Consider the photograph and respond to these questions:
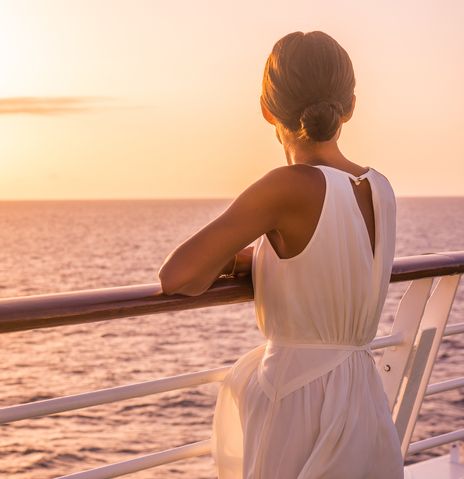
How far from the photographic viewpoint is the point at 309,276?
171 cm

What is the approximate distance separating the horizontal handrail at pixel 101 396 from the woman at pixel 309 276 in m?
0.15

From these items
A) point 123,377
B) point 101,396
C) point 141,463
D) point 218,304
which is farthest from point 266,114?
point 123,377

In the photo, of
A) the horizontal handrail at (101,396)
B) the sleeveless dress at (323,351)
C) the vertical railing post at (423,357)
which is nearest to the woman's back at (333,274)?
the sleeveless dress at (323,351)

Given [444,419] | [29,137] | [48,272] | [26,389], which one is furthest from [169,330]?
[29,137]

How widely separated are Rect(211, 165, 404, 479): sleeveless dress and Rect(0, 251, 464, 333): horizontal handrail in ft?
0.30

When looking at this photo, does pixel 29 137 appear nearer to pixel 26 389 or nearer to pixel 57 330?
pixel 57 330

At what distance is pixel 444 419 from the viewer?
16.5 m

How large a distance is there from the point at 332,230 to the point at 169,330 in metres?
28.0

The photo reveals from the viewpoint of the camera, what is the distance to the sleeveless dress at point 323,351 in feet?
5.62

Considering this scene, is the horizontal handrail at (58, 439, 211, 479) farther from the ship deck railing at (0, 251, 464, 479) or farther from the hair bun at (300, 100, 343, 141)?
the hair bun at (300, 100, 343, 141)

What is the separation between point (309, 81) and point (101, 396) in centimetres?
72

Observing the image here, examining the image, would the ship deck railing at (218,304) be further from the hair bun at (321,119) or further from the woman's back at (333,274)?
the hair bun at (321,119)

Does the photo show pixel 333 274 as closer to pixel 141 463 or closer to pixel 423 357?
pixel 141 463

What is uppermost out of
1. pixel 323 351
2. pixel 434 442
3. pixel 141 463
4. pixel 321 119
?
pixel 321 119
